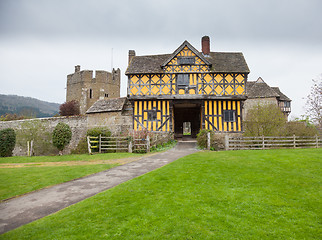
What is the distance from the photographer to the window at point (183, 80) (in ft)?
61.4

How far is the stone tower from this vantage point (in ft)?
138

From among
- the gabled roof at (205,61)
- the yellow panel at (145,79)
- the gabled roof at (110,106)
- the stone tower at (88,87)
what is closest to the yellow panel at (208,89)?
the gabled roof at (205,61)

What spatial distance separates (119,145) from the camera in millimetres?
15242

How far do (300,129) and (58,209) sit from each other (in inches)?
667

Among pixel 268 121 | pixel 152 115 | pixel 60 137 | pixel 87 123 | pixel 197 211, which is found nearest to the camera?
pixel 197 211

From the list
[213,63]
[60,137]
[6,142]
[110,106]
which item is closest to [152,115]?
[110,106]

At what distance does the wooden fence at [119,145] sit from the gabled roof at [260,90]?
20.7 m

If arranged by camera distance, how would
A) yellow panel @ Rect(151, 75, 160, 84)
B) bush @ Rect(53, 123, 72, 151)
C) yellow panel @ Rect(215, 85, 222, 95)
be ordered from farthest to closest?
yellow panel @ Rect(151, 75, 160, 84), yellow panel @ Rect(215, 85, 222, 95), bush @ Rect(53, 123, 72, 151)

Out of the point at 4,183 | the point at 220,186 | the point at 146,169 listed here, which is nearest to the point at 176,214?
the point at 220,186

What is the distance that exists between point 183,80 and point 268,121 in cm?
827

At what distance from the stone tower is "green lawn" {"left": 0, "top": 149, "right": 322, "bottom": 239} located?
38925 mm

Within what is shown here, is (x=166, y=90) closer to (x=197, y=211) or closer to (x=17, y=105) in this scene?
(x=197, y=211)

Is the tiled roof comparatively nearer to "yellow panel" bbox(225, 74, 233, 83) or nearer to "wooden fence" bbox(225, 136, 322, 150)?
"yellow panel" bbox(225, 74, 233, 83)

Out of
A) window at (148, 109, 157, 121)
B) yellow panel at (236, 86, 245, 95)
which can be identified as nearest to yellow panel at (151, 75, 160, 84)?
window at (148, 109, 157, 121)
